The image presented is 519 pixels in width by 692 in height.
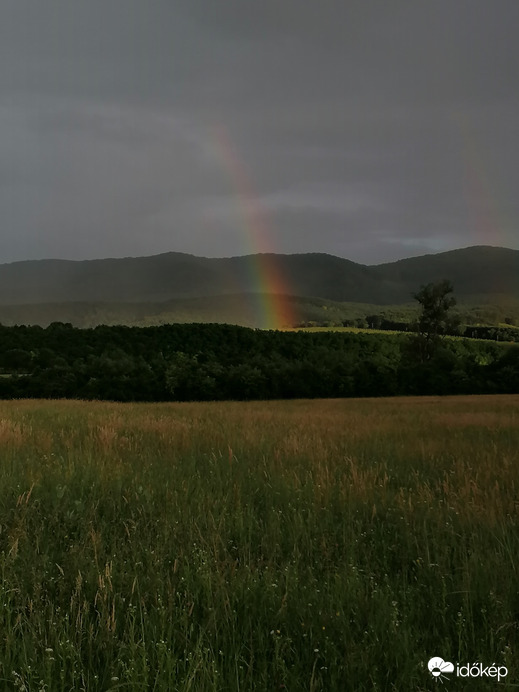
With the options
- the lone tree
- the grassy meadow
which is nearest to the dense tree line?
the lone tree

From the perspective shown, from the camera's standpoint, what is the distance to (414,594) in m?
3.30

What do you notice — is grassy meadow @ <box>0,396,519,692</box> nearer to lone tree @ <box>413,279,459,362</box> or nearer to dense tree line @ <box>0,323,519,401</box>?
dense tree line @ <box>0,323,519,401</box>

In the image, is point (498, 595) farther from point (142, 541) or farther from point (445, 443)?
point (445, 443)

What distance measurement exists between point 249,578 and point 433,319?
2478 inches

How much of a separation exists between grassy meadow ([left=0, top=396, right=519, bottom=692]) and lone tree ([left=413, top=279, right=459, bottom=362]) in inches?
2265

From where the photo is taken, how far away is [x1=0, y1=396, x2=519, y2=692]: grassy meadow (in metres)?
2.59

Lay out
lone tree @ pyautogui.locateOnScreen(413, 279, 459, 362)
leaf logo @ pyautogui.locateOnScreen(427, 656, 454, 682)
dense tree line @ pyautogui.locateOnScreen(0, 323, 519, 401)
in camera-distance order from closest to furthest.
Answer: leaf logo @ pyautogui.locateOnScreen(427, 656, 454, 682) < dense tree line @ pyautogui.locateOnScreen(0, 323, 519, 401) < lone tree @ pyautogui.locateOnScreen(413, 279, 459, 362)

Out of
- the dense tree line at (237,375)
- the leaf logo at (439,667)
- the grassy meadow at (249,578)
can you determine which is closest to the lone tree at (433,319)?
the dense tree line at (237,375)

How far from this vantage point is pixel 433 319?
205ft

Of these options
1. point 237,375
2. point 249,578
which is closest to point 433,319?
point 237,375

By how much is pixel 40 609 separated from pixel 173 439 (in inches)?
240

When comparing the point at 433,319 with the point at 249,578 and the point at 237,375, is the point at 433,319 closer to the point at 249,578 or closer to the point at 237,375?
the point at 237,375

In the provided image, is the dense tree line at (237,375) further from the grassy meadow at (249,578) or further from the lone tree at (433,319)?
the grassy meadow at (249,578)

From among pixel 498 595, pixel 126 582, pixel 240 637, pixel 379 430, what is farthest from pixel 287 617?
pixel 379 430
